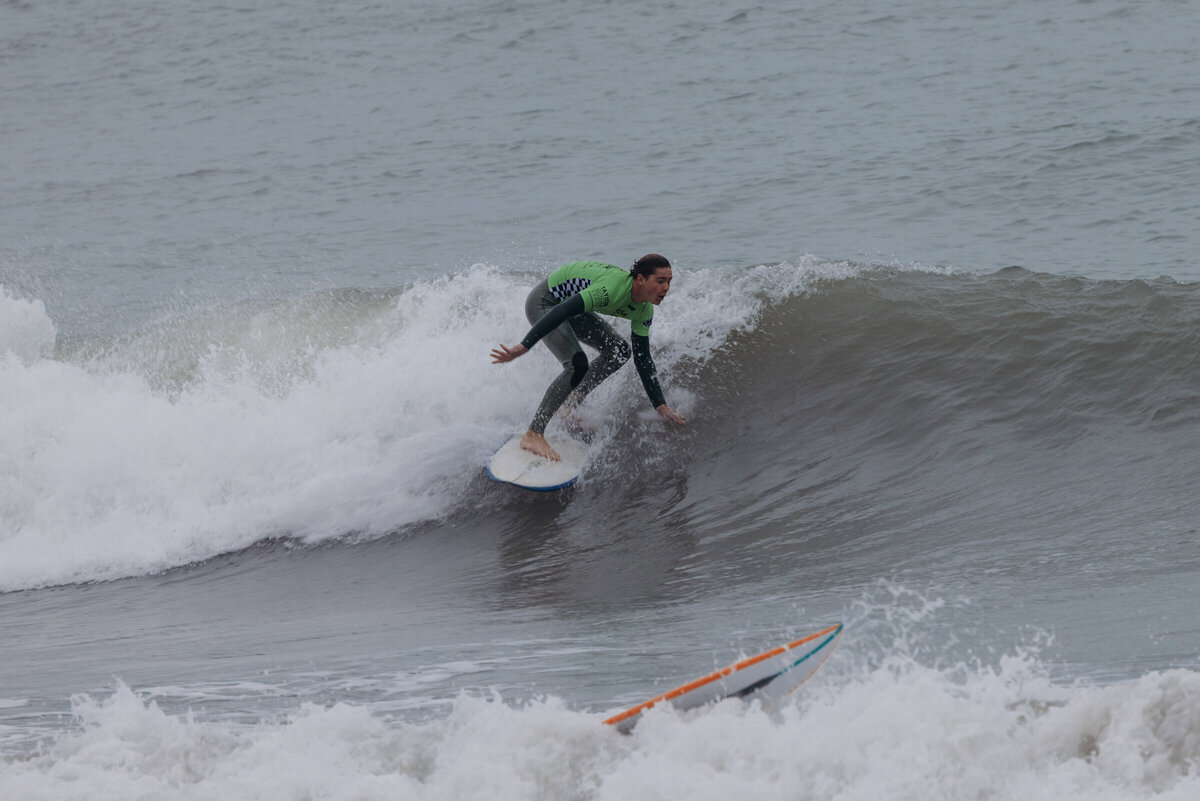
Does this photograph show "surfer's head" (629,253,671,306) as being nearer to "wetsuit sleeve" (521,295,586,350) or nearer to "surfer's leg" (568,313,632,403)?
"wetsuit sleeve" (521,295,586,350)

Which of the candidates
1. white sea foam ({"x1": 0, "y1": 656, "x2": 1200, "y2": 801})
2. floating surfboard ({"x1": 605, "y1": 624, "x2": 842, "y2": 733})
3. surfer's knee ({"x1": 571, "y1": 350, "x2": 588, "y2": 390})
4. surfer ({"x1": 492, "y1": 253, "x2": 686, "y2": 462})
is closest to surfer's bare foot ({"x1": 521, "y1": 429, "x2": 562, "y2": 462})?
surfer ({"x1": 492, "y1": 253, "x2": 686, "y2": 462})

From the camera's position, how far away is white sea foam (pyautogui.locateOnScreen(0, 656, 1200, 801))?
3.65 meters

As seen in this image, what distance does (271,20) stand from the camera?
3172 centimetres

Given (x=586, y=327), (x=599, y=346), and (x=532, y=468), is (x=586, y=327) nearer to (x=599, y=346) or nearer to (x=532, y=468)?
(x=599, y=346)

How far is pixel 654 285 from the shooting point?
7207 millimetres

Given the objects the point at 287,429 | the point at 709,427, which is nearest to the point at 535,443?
the point at 709,427

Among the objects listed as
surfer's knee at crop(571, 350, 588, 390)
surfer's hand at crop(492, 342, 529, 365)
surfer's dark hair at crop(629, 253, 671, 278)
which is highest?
surfer's dark hair at crop(629, 253, 671, 278)

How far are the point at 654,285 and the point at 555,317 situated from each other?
662 millimetres

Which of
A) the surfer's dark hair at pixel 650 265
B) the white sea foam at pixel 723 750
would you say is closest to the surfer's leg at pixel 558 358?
the surfer's dark hair at pixel 650 265

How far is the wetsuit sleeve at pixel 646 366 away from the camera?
25.4ft

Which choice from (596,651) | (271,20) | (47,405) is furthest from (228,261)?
(271,20)

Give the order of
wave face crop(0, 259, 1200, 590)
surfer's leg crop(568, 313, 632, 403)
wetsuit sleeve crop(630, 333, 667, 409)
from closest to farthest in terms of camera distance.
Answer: wave face crop(0, 259, 1200, 590) < wetsuit sleeve crop(630, 333, 667, 409) < surfer's leg crop(568, 313, 632, 403)

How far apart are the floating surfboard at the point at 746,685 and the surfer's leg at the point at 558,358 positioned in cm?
396

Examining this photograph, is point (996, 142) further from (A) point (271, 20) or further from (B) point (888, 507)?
(A) point (271, 20)
